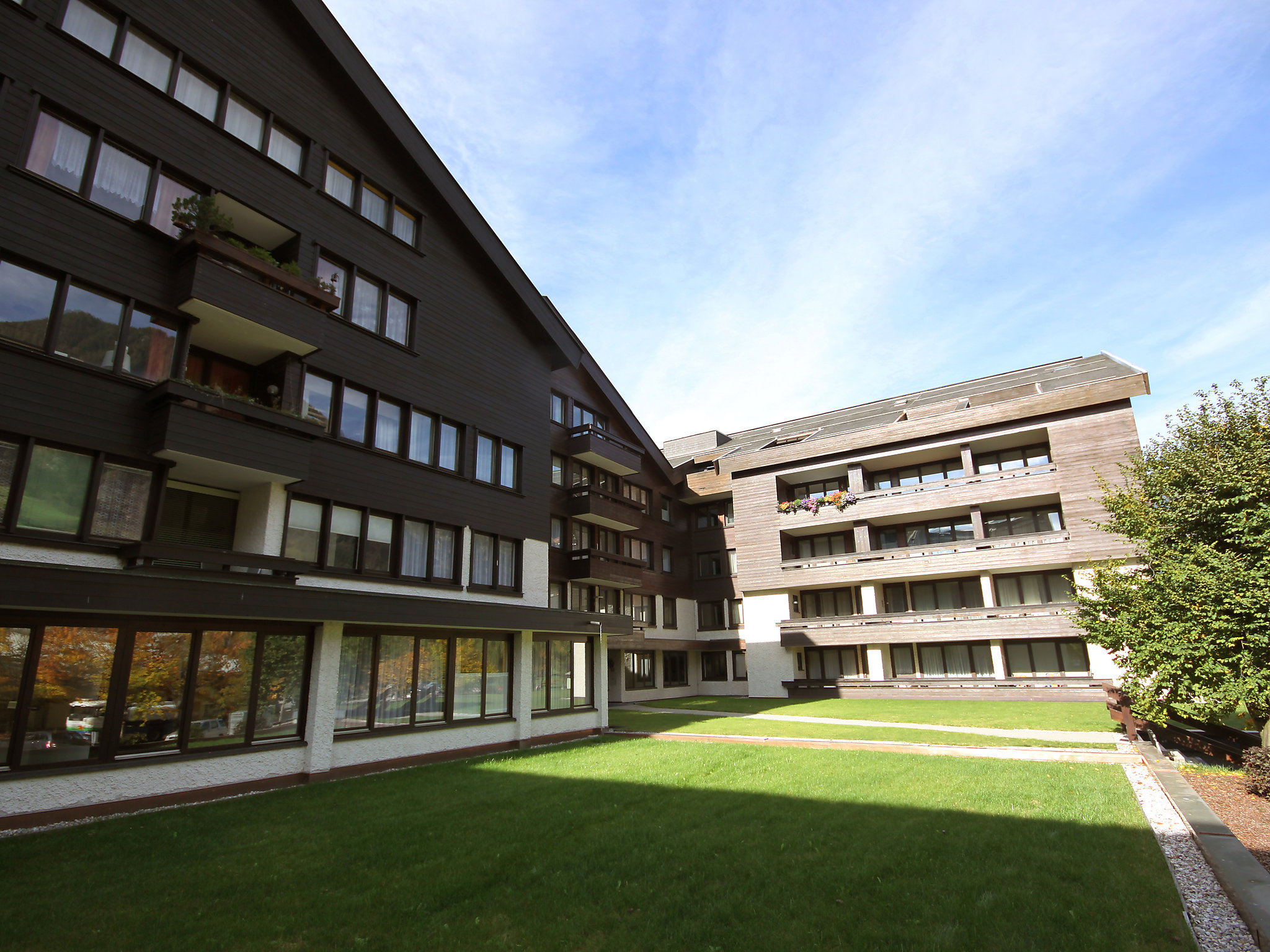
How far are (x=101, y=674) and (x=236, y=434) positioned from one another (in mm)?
4443

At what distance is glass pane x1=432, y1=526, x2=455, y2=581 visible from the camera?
1741 cm

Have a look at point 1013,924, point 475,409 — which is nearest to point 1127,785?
point 1013,924

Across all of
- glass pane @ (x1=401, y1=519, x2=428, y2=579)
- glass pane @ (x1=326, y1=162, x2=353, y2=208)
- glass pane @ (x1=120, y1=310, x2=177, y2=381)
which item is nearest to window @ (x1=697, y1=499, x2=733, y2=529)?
glass pane @ (x1=401, y1=519, x2=428, y2=579)

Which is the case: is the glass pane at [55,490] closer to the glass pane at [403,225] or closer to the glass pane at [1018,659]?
the glass pane at [403,225]

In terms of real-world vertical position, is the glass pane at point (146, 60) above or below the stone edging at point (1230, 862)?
above

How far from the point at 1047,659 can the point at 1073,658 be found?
974 millimetres

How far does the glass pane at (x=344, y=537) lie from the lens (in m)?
15.0

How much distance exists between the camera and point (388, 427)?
55.2 ft

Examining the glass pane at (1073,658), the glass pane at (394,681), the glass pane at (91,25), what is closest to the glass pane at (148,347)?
the glass pane at (91,25)

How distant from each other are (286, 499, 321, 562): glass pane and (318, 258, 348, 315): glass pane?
15.7 feet

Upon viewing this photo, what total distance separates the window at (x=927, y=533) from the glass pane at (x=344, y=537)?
84.6 ft

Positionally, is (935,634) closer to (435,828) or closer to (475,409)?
(475,409)

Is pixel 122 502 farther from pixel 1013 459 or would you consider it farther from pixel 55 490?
pixel 1013 459

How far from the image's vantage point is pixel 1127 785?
11.1 metres
